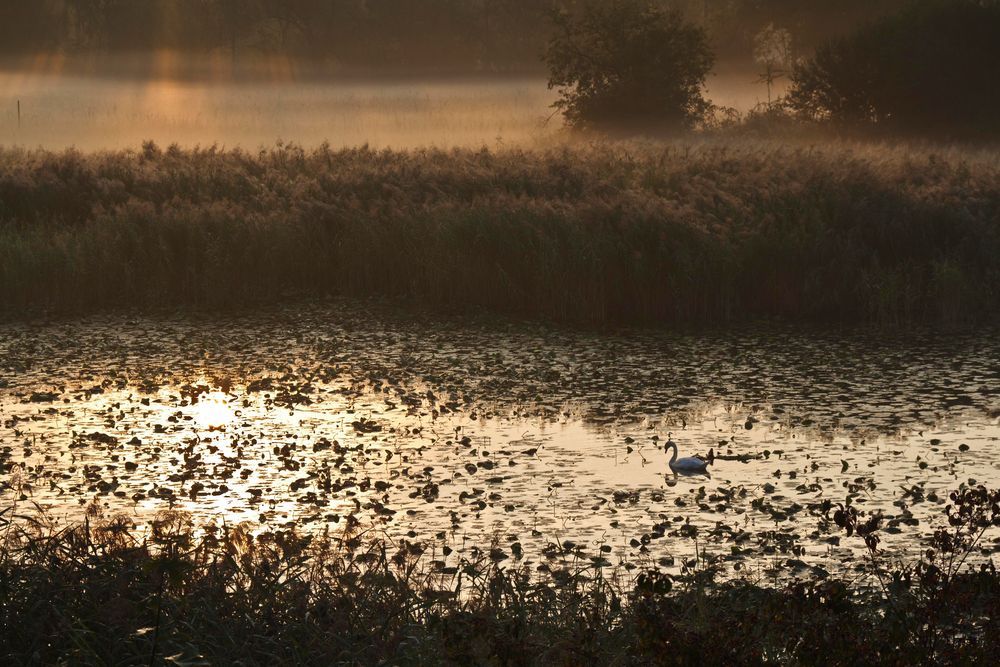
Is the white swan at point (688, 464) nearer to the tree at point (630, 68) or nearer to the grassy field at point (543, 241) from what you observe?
the grassy field at point (543, 241)

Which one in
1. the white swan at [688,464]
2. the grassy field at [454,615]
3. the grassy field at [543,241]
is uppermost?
the grassy field at [543,241]

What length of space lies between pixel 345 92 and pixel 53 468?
191 feet

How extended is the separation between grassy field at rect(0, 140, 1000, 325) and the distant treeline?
61371 mm

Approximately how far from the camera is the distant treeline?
8775cm

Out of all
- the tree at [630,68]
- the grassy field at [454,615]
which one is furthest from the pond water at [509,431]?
the tree at [630,68]

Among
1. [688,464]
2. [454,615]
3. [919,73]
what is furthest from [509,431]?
[919,73]

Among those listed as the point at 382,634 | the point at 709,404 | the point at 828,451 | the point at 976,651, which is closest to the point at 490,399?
the point at 709,404

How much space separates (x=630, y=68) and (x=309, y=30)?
147ft

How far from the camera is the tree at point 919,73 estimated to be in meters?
43.8

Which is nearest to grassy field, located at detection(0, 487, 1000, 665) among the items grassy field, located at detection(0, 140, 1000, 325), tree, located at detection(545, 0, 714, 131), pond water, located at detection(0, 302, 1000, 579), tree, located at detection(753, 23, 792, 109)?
pond water, located at detection(0, 302, 1000, 579)

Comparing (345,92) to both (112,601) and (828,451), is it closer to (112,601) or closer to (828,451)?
(828,451)

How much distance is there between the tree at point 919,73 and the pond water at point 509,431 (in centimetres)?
2619

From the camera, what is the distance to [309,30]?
8931 cm

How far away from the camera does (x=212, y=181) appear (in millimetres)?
27453
